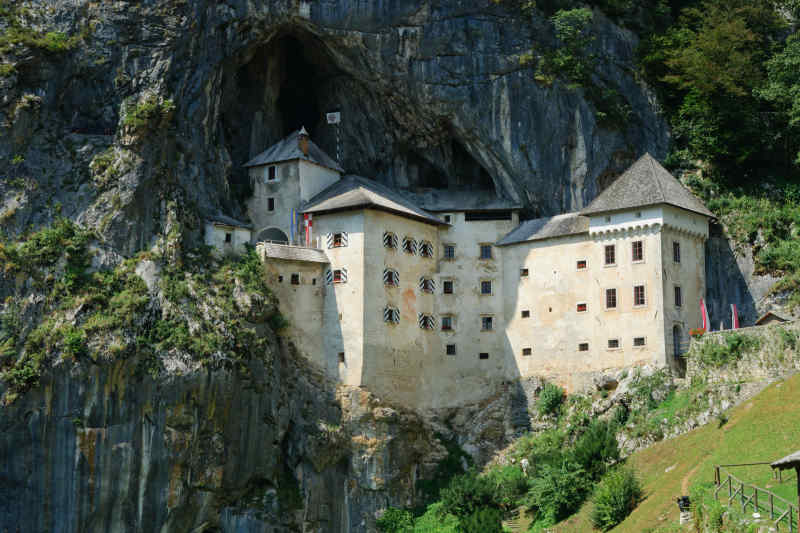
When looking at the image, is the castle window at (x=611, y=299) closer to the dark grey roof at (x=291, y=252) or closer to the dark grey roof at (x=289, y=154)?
the dark grey roof at (x=291, y=252)

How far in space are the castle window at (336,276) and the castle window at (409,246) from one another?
454 cm

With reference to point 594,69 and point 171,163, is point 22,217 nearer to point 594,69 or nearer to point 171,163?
point 171,163

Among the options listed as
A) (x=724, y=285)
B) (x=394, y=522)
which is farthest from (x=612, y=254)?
(x=394, y=522)

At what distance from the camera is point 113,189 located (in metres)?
66.2

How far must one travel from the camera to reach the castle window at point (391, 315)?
6981 cm

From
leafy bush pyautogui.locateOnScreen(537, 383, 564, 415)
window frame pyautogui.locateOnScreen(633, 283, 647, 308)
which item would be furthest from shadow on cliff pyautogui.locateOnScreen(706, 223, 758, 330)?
leafy bush pyautogui.locateOnScreen(537, 383, 564, 415)

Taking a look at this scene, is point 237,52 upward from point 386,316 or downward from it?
upward

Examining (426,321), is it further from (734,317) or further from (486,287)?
(734,317)

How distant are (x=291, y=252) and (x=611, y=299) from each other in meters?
19.5

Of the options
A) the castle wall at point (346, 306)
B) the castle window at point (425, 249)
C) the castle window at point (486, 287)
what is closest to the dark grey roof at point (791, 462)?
the castle wall at point (346, 306)

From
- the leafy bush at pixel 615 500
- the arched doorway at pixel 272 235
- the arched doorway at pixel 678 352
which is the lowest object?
the leafy bush at pixel 615 500

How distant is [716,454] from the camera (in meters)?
52.6

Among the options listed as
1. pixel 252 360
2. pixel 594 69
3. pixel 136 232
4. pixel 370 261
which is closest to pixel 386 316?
pixel 370 261

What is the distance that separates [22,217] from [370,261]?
20426mm
